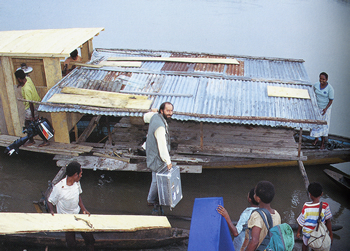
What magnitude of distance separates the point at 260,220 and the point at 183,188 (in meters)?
4.27

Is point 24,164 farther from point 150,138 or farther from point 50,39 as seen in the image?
point 150,138

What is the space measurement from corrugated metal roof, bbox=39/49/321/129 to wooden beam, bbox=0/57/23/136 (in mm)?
1195

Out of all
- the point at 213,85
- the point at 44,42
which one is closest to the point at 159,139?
the point at 213,85

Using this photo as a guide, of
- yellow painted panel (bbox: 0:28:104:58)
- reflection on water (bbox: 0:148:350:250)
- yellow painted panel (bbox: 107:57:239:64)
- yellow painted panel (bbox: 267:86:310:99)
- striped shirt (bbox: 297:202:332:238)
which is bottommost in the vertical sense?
reflection on water (bbox: 0:148:350:250)

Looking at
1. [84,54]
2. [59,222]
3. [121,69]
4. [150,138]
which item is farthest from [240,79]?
[59,222]

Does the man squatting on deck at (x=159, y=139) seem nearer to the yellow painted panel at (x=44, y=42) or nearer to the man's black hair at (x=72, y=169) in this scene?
the man's black hair at (x=72, y=169)

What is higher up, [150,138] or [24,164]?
[150,138]

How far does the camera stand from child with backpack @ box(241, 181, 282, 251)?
2992 mm

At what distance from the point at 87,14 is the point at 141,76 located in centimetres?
1268

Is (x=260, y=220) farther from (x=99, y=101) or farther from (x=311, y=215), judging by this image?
(x=99, y=101)

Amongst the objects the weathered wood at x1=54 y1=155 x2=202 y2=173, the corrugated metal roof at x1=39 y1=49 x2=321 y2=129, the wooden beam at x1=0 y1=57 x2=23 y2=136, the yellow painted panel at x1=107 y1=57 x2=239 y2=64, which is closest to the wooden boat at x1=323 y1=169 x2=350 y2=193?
the corrugated metal roof at x1=39 y1=49 x2=321 y2=129

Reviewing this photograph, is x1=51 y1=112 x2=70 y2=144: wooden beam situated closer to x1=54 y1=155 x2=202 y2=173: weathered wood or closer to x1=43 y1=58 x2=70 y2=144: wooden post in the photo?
x1=43 y1=58 x2=70 y2=144: wooden post

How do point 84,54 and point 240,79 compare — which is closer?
point 240,79

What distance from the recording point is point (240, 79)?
7184mm
